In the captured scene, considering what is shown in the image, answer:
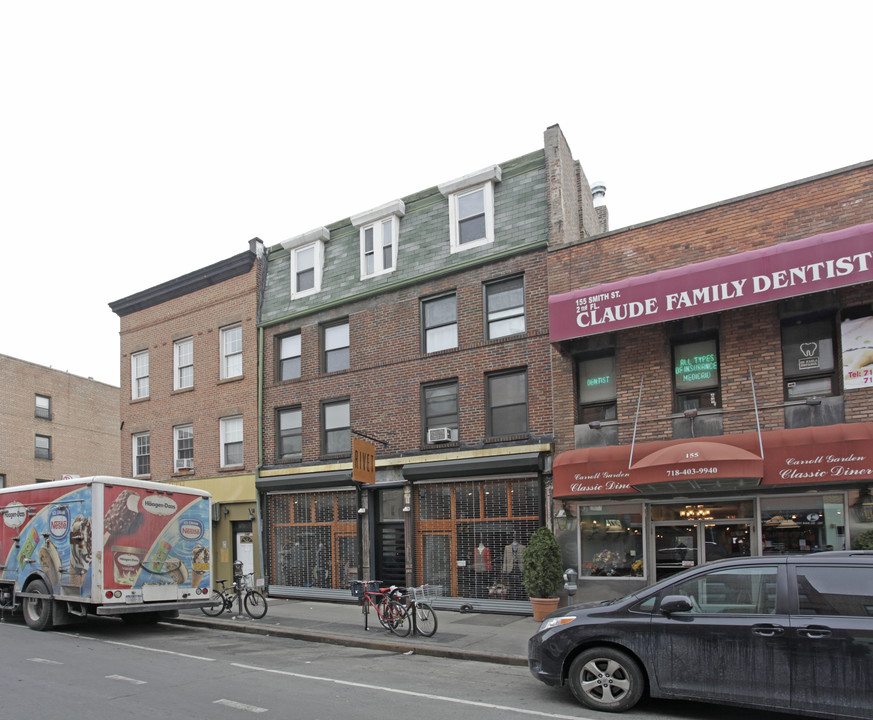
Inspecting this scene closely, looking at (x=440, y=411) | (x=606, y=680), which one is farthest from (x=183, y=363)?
(x=606, y=680)

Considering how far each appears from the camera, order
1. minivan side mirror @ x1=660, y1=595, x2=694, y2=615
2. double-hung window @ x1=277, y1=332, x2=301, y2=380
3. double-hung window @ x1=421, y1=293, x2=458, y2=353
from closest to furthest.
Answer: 1. minivan side mirror @ x1=660, y1=595, x2=694, y2=615
2. double-hung window @ x1=421, y1=293, x2=458, y2=353
3. double-hung window @ x1=277, y1=332, x2=301, y2=380

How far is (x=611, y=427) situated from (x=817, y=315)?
14.1ft

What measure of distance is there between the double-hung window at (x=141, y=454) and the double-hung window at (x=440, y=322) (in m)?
11.7

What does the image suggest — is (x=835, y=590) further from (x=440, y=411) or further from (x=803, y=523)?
(x=440, y=411)

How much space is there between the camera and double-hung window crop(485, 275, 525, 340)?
1697 cm

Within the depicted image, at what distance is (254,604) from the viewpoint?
1580 cm

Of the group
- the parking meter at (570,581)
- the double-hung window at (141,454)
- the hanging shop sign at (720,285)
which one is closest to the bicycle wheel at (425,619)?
the parking meter at (570,581)

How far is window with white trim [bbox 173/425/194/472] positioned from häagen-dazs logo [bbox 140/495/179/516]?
877cm

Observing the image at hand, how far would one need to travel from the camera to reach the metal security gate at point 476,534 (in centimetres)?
1603

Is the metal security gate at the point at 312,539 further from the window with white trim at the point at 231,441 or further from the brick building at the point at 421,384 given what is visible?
the window with white trim at the point at 231,441

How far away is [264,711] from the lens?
7.76 metres

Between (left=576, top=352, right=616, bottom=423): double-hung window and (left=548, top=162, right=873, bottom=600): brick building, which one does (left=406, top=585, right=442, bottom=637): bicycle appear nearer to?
(left=548, top=162, right=873, bottom=600): brick building

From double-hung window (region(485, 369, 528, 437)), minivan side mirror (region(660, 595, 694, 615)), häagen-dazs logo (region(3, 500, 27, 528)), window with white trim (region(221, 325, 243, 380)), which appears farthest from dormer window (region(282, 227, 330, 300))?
minivan side mirror (region(660, 595, 694, 615))

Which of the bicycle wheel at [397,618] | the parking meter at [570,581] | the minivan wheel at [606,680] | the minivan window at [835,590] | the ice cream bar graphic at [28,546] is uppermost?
the minivan window at [835,590]
